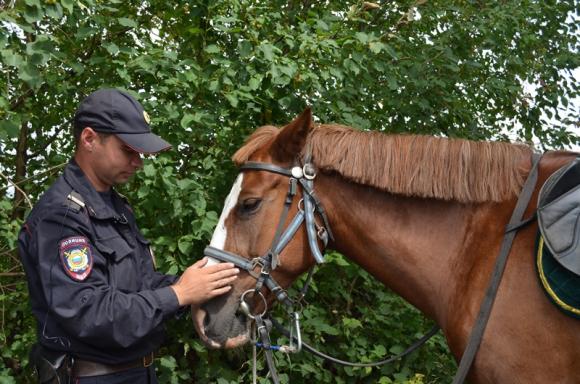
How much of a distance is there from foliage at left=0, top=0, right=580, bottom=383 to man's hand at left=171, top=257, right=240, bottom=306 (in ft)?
2.81

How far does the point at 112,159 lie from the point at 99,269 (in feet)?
1.48

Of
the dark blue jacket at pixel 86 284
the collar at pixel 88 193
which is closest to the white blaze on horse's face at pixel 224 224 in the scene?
the dark blue jacket at pixel 86 284

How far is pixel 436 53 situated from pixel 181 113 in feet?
6.82

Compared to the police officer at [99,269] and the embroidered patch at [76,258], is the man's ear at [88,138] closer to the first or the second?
the police officer at [99,269]

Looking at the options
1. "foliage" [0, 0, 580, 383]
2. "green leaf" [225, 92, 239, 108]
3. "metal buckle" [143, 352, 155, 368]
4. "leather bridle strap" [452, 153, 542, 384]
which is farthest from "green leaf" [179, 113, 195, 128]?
"leather bridle strap" [452, 153, 542, 384]

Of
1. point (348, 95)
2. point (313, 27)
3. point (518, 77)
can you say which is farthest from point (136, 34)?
point (518, 77)

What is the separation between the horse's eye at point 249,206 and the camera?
2.69m

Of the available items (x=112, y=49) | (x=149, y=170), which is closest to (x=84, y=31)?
(x=112, y=49)

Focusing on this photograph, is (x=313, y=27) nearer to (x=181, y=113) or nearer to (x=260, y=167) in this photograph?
(x=181, y=113)

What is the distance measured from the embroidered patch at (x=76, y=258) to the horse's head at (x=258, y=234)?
58cm

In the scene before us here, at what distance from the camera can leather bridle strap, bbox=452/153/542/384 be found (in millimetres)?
2271

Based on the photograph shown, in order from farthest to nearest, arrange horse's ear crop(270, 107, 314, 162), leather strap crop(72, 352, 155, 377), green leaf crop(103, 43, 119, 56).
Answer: green leaf crop(103, 43, 119, 56), horse's ear crop(270, 107, 314, 162), leather strap crop(72, 352, 155, 377)

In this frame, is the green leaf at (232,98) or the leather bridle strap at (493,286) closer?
the leather bridle strap at (493,286)

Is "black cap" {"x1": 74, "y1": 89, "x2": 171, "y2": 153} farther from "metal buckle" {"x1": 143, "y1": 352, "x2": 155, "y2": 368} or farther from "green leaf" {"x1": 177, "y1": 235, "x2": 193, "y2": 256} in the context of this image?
"green leaf" {"x1": 177, "y1": 235, "x2": 193, "y2": 256}
